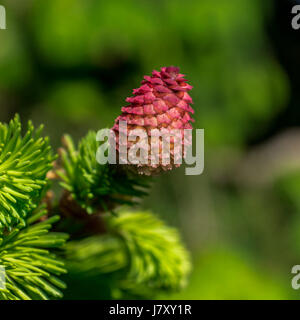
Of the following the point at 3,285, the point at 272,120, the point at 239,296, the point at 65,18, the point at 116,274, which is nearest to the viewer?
the point at 3,285

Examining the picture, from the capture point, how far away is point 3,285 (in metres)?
0.38

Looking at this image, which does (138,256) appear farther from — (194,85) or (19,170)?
(194,85)

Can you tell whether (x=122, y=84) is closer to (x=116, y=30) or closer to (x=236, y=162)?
(x=116, y=30)

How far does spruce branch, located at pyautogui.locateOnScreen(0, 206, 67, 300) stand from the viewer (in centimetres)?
40

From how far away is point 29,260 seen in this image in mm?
409

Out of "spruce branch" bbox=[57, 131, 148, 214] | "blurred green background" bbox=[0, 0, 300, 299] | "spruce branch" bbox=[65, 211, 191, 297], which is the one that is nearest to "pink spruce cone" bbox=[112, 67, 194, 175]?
"spruce branch" bbox=[57, 131, 148, 214]

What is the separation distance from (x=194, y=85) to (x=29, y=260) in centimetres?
177

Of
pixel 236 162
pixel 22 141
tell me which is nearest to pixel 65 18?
pixel 236 162

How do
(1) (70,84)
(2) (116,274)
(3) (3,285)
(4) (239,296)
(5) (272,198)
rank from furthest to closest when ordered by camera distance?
(5) (272,198) → (1) (70,84) → (4) (239,296) → (2) (116,274) → (3) (3,285)

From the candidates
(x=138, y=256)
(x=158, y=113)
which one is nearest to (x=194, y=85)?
(x=138, y=256)

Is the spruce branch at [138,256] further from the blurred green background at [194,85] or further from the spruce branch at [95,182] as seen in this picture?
the blurred green background at [194,85]

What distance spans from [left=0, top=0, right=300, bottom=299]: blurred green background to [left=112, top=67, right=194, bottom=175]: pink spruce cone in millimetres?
1308

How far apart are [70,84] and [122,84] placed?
0.82 feet

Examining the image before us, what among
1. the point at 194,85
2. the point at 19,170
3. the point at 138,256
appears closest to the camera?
the point at 19,170
